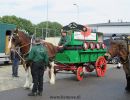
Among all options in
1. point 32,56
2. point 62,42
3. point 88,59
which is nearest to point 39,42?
point 32,56

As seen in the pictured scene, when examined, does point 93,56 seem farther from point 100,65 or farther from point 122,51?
point 122,51

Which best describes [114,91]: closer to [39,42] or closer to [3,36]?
[39,42]

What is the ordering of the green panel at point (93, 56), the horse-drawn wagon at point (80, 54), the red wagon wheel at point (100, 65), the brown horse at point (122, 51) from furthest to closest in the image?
the red wagon wheel at point (100, 65), the green panel at point (93, 56), the horse-drawn wagon at point (80, 54), the brown horse at point (122, 51)

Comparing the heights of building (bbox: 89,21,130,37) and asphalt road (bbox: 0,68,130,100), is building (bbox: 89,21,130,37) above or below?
above

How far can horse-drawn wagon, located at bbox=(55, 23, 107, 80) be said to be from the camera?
14.6m

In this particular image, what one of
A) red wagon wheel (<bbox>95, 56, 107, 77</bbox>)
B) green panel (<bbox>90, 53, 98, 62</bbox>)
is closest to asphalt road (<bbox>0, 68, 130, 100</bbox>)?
green panel (<bbox>90, 53, 98, 62</bbox>)

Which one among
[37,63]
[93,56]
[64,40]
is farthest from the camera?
[93,56]

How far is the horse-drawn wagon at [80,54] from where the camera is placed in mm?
14633

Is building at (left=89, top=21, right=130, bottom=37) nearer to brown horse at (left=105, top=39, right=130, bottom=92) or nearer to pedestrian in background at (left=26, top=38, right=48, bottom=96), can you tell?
brown horse at (left=105, top=39, right=130, bottom=92)

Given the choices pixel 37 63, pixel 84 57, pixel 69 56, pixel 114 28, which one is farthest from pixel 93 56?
pixel 114 28

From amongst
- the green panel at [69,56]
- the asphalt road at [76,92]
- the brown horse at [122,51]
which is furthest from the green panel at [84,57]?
the brown horse at [122,51]

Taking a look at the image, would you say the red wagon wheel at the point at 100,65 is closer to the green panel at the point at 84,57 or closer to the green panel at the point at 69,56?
the green panel at the point at 84,57

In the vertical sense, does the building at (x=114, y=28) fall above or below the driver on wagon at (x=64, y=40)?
above

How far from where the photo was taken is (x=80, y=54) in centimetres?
1481
